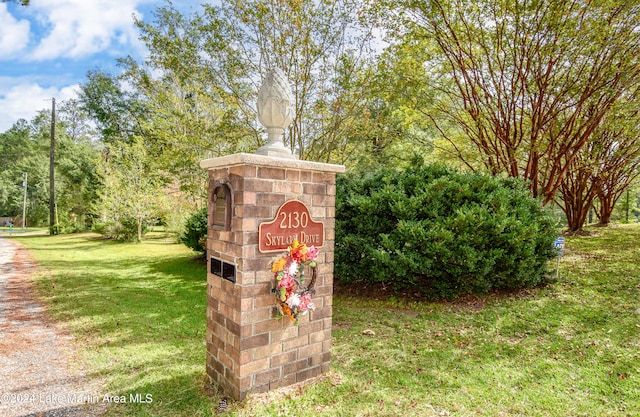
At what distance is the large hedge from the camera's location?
4188mm

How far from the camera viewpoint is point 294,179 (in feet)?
7.89

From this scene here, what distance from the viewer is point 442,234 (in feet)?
13.5

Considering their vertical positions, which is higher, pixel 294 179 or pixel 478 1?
pixel 478 1

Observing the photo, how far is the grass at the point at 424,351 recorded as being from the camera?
7.70 ft

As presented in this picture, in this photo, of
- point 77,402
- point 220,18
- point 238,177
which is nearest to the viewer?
point 238,177

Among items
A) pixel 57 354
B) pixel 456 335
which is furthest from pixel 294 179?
pixel 57 354

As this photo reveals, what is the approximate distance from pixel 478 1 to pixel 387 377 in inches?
245

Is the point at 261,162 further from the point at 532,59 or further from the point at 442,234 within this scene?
the point at 532,59

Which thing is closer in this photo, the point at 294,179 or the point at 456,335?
the point at 294,179

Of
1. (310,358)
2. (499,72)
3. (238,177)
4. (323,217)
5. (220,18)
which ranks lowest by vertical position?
(310,358)

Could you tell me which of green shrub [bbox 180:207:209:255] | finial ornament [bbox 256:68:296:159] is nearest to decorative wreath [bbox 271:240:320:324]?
finial ornament [bbox 256:68:296:159]

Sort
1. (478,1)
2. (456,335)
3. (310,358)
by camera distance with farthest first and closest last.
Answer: (478,1) → (456,335) → (310,358)

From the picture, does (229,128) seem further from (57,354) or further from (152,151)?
(152,151)

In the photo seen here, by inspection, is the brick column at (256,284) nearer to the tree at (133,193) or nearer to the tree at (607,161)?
the tree at (607,161)
